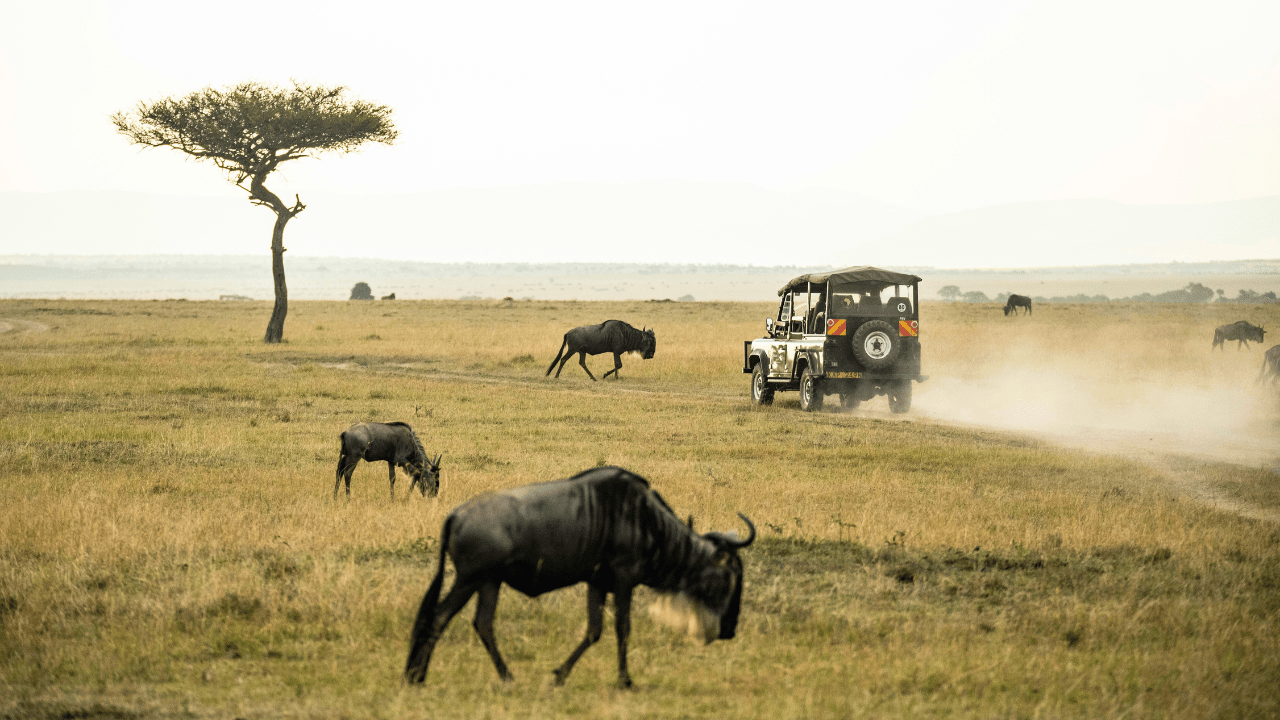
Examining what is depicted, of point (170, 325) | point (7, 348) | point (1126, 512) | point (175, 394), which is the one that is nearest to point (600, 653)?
point (1126, 512)

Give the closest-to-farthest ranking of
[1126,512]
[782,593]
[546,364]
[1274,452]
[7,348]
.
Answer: [782,593] < [1126,512] < [1274,452] < [546,364] < [7,348]

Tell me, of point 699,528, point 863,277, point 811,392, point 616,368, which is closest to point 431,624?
point 699,528

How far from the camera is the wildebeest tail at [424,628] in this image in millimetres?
5723

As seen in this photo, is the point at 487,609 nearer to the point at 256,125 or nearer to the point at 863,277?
the point at 863,277

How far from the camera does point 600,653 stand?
689 centimetres

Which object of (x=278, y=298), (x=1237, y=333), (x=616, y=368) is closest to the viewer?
(x=616, y=368)

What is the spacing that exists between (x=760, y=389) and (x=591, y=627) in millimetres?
17547

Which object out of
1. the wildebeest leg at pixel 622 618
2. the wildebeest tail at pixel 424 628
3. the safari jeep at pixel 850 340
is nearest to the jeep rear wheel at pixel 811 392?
the safari jeep at pixel 850 340

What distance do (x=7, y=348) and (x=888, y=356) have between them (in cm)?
2957

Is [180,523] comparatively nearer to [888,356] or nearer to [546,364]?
[888,356]

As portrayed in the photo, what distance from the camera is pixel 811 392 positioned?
69.7 ft

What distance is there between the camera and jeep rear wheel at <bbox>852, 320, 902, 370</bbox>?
67.5 ft

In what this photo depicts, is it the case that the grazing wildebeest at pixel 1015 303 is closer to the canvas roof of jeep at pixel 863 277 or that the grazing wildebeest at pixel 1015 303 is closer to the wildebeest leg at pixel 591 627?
the canvas roof of jeep at pixel 863 277

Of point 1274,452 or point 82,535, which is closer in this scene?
point 82,535
